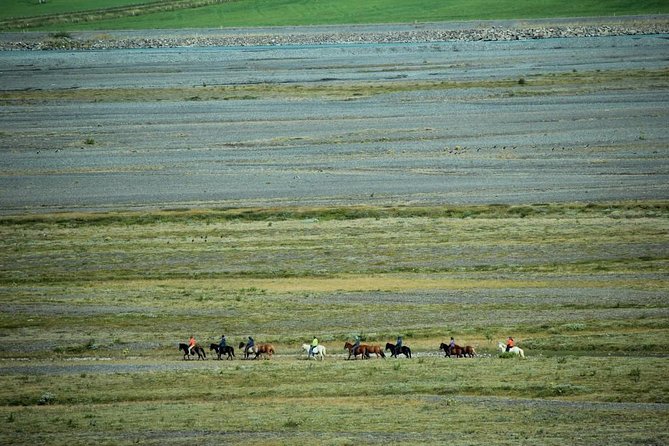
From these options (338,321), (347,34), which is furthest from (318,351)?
(347,34)

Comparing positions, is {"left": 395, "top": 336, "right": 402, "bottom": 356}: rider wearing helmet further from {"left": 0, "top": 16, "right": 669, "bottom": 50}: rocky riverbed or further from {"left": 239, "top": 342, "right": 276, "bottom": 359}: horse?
{"left": 0, "top": 16, "right": 669, "bottom": 50}: rocky riverbed

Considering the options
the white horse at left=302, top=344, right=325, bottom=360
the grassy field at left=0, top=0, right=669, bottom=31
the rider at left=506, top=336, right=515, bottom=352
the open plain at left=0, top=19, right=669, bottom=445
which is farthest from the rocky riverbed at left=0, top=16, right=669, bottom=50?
the white horse at left=302, top=344, right=325, bottom=360

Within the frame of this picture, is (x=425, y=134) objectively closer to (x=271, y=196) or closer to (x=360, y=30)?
(x=271, y=196)

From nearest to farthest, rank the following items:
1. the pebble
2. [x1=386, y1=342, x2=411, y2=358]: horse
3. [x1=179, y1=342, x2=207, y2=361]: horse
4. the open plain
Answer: the open plain
[x1=386, y1=342, x2=411, y2=358]: horse
[x1=179, y1=342, x2=207, y2=361]: horse
the pebble

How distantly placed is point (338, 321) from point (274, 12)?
105 m

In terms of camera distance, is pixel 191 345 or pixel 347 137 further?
pixel 347 137

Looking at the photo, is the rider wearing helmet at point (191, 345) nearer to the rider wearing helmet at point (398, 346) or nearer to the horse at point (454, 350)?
the rider wearing helmet at point (398, 346)

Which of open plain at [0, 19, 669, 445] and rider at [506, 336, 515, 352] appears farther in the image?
rider at [506, 336, 515, 352]

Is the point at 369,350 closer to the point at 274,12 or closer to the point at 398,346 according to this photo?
the point at 398,346

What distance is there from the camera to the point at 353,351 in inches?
1308

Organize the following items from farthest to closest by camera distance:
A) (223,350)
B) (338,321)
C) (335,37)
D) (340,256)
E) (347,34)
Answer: (347,34)
(335,37)
(340,256)
(338,321)
(223,350)

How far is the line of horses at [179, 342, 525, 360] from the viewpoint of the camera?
32.8 metres

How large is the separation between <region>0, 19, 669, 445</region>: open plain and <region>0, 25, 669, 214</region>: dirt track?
0.27m

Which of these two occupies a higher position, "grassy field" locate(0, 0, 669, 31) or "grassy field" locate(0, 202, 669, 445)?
"grassy field" locate(0, 0, 669, 31)
